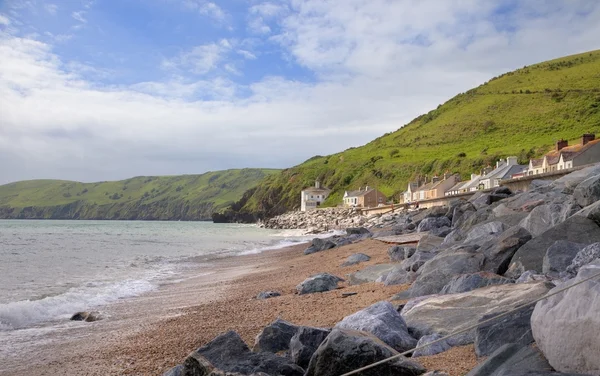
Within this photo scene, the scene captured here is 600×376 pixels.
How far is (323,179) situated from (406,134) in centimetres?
2746

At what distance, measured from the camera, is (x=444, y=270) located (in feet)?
29.4

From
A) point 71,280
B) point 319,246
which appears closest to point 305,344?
point 71,280

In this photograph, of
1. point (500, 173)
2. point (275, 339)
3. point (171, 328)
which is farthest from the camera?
point (500, 173)

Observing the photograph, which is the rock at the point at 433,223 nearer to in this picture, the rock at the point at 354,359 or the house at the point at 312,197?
the rock at the point at 354,359

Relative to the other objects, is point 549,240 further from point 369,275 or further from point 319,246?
point 319,246

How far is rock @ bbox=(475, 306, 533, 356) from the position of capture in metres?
4.96

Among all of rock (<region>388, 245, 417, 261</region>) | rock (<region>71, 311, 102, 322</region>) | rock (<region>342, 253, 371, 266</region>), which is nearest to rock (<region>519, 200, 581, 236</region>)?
rock (<region>388, 245, 417, 261</region>)

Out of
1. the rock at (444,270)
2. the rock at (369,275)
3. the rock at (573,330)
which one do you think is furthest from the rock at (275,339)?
the rock at (369,275)

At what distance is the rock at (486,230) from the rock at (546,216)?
1.12 m

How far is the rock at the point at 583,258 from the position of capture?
22.3 ft

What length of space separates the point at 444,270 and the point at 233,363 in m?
4.96

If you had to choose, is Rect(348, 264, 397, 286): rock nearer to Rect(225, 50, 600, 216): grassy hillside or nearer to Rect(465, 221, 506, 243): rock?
Rect(465, 221, 506, 243): rock

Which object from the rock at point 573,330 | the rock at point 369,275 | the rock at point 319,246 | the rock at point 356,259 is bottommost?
the rock at point 319,246

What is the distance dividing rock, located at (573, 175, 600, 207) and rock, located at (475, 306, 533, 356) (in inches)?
240
